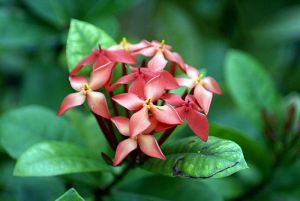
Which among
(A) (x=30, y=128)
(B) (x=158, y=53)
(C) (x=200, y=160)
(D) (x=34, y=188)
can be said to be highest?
(B) (x=158, y=53)

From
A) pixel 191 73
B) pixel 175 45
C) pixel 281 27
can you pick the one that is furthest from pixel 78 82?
pixel 281 27

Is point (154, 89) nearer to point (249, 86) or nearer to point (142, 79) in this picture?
point (142, 79)

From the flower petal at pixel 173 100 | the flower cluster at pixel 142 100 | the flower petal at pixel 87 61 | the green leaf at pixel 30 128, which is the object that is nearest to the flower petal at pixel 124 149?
the flower cluster at pixel 142 100

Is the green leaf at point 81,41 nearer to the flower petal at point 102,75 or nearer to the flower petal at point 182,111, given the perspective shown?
A: the flower petal at point 102,75

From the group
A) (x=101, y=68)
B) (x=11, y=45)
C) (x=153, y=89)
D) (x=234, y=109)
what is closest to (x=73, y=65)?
(x=101, y=68)

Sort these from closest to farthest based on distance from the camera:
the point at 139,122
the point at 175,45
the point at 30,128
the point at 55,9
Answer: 1. the point at 139,122
2. the point at 30,128
3. the point at 55,9
4. the point at 175,45

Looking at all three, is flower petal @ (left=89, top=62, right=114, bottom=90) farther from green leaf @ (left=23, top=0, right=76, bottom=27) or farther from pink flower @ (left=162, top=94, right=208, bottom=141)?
green leaf @ (left=23, top=0, right=76, bottom=27)

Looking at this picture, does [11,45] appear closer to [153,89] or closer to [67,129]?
[67,129]
